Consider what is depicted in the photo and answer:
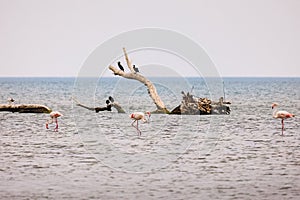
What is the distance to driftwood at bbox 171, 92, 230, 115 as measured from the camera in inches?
1394

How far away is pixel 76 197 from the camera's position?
15.8m

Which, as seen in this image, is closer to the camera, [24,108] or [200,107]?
[200,107]

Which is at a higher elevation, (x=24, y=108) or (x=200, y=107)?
(x=200, y=107)

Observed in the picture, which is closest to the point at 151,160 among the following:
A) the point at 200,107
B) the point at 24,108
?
the point at 200,107

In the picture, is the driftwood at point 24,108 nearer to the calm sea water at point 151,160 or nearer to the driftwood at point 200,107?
the calm sea water at point 151,160

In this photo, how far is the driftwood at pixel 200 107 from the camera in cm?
3541

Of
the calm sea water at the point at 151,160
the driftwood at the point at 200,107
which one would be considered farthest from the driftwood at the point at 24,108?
the driftwood at the point at 200,107

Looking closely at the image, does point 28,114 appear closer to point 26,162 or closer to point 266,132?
point 266,132

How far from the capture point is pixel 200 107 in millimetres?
36312

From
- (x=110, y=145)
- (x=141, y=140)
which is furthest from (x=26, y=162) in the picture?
(x=141, y=140)

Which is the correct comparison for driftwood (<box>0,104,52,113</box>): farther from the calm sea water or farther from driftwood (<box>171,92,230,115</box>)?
driftwood (<box>171,92,230,115</box>)

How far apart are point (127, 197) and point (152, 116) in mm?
21653

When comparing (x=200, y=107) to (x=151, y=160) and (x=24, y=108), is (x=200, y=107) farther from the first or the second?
(x=151, y=160)

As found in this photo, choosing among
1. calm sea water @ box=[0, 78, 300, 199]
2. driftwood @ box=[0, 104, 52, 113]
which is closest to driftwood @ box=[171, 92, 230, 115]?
calm sea water @ box=[0, 78, 300, 199]
